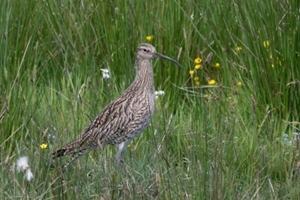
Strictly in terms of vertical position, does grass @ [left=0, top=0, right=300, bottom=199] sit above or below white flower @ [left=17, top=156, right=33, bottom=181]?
below

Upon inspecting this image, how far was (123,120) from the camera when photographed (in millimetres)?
7258

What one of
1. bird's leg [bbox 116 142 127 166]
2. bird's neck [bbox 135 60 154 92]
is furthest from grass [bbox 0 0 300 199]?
bird's neck [bbox 135 60 154 92]

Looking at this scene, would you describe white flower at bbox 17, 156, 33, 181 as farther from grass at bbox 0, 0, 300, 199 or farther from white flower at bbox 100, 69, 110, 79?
white flower at bbox 100, 69, 110, 79

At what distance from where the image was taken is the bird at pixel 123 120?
22.9 ft

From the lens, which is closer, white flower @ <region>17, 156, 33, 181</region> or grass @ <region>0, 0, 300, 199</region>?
white flower @ <region>17, 156, 33, 181</region>

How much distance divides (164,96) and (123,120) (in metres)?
0.78

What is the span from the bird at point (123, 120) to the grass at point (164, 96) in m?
0.09

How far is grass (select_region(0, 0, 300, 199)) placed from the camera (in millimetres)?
5910

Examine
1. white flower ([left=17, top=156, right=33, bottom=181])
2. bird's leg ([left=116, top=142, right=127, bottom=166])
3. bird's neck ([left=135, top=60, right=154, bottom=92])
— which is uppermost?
white flower ([left=17, top=156, right=33, bottom=181])

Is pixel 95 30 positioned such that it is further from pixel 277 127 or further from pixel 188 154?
pixel 188 154

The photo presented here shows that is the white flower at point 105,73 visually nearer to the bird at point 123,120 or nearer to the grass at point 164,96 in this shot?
the grass at point 164,96

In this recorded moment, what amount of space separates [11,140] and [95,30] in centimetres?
185

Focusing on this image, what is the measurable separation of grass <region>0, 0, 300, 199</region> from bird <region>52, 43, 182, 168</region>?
0.29 feet

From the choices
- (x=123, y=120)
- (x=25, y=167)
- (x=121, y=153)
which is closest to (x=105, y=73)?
(x=123, y=120)
